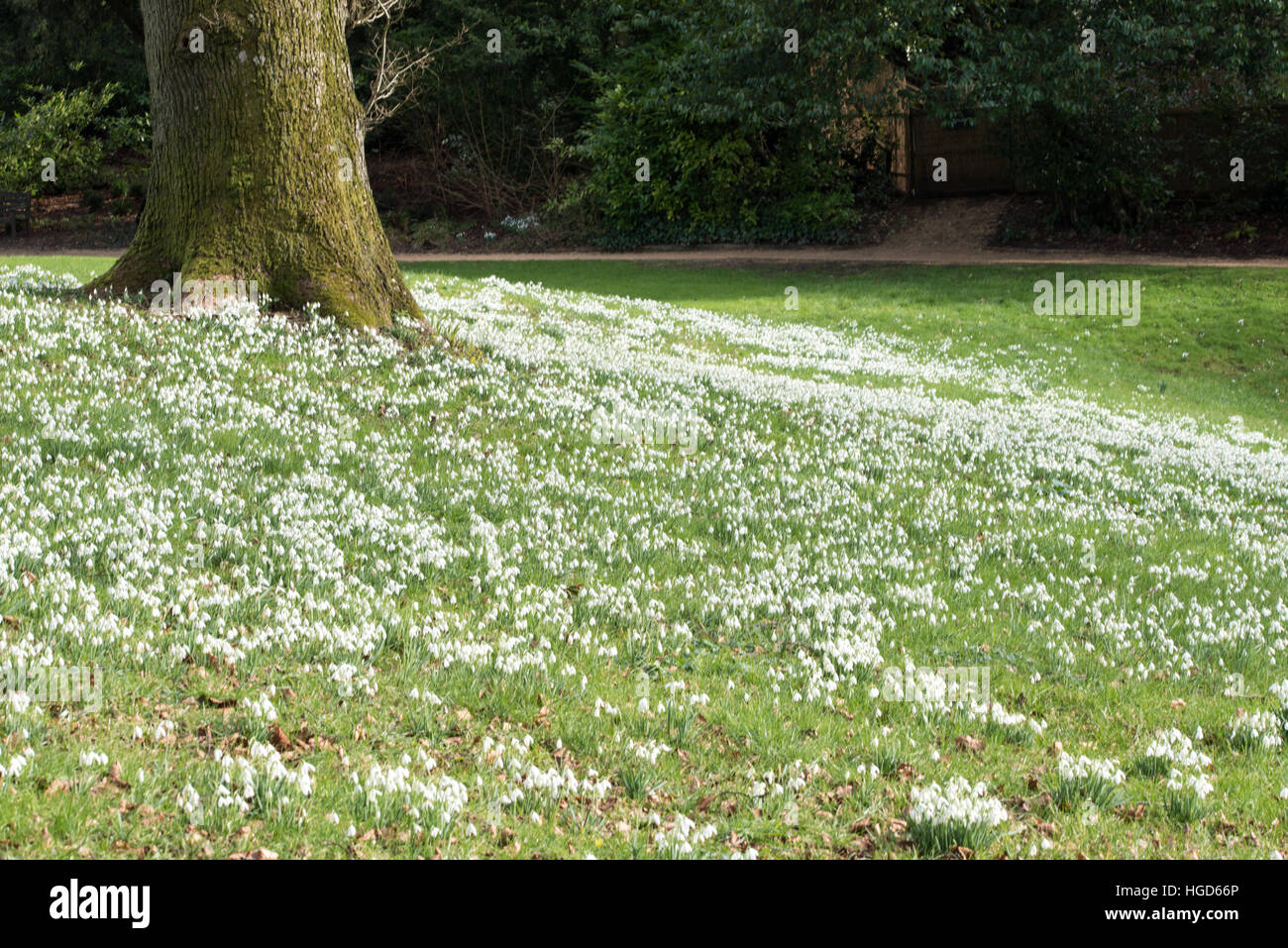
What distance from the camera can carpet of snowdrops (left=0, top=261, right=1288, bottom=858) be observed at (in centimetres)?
454

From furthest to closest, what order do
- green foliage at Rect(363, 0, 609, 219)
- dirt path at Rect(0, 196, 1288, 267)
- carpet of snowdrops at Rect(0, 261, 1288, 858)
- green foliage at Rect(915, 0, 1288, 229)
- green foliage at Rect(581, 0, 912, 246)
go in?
green foliage at Rect(363, 0, 609, 219)
green foliage at Rect(581, 0, 912, 246)
dirt path at Rect(0, 196, 1288, 267)
green foliage at Rect(915, 0, 1288, 229)
carpet of snowdrops at Rect(0, 261, 1288, 858)

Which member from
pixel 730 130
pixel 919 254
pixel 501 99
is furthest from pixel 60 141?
pixel 919 254

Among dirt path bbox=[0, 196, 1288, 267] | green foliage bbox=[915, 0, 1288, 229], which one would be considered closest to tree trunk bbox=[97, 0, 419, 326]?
dirt path bbox=[0, 196, 1288, 267]

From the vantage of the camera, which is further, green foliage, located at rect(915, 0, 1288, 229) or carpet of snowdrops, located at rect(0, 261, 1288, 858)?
green foliage, located at rect(915, 0, 1288, 229)

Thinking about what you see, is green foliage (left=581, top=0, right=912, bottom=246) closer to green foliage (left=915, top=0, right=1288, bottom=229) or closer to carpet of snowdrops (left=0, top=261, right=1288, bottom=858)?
green foliage (left=915, top=0, right=1288, bottom=229)

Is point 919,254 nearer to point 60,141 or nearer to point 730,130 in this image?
point 730,130

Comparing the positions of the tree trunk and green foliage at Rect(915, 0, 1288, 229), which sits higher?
green foliage at Rect(915, 0, 1288, 229)

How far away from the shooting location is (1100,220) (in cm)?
4038

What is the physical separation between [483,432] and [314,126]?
207 inches

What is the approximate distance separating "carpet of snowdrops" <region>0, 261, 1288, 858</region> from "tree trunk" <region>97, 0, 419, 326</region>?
34.9 inches

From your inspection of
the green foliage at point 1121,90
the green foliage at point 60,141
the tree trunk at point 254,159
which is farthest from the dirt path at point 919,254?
the tree trunk at point 254,159

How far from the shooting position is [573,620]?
22.3ft

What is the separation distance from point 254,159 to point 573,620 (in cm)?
895

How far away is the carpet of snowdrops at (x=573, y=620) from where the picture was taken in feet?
14.9
